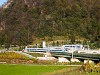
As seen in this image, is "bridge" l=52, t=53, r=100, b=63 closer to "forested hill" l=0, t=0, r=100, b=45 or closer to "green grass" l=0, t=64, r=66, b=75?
"green grass" l=0, t=64, r=66, b=75

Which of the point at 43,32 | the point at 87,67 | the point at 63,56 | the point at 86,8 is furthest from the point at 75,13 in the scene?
the point at 87,67

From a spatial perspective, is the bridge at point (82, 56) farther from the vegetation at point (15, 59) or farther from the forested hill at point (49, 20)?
the forested hill at point (49, 20)

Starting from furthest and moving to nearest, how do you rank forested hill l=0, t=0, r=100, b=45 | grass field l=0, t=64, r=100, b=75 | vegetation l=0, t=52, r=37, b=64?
1. forested hill l=0, t=0, r=100, b=45
2. vegetation l=0, t=52, r=37, b=64
3. grass field l=0, t=64, r=100, b=75

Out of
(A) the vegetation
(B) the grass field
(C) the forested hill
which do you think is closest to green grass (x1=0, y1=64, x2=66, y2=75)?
(B) the grass field

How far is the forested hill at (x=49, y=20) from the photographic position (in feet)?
224

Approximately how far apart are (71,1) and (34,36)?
14.2m

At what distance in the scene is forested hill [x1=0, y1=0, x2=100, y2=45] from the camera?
68.3 meters

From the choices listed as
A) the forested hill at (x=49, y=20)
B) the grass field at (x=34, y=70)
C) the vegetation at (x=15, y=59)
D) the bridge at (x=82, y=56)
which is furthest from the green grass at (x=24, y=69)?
the forested hill at (x=49, y=20)

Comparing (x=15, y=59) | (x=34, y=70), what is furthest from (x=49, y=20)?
(x=34, y=70)

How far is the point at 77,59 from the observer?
138ft

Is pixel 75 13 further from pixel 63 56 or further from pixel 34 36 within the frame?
pixel 63 56

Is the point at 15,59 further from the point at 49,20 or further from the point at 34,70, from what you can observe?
the point at 49,20

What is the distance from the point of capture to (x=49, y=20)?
73375 mm

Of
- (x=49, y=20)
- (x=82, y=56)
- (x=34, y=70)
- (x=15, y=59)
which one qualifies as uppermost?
(x=49, y=20)
